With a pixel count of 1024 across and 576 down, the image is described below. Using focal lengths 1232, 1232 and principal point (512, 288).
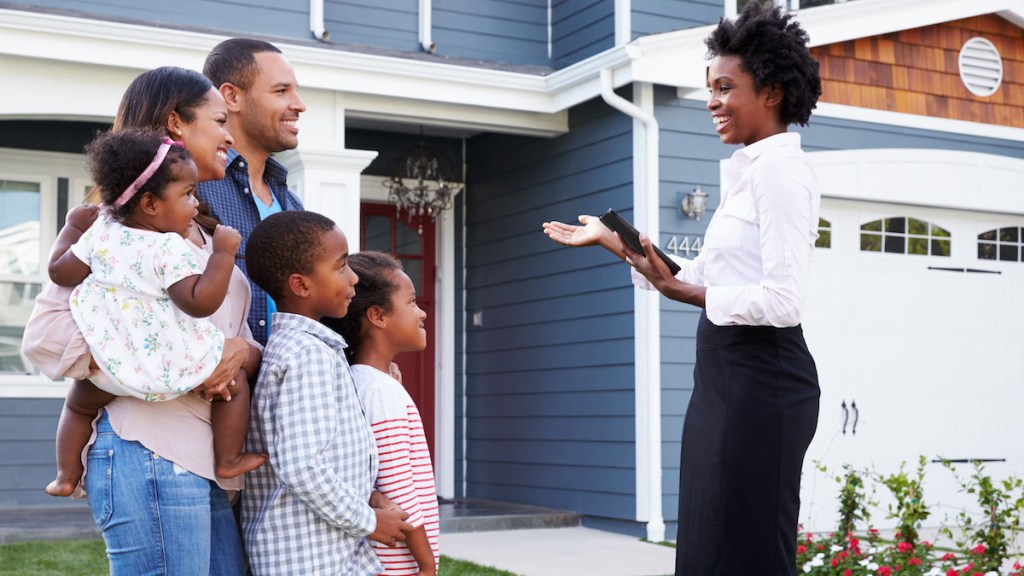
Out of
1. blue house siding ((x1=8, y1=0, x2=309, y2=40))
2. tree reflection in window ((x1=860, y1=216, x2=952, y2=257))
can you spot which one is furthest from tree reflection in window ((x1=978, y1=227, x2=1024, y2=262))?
blue house siding ((x1=8, y1=0, x2=309, y2=40))

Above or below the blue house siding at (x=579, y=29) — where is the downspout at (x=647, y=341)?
below

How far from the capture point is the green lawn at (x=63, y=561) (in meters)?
5.86

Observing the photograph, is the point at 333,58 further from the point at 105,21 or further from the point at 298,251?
the point at 298,251

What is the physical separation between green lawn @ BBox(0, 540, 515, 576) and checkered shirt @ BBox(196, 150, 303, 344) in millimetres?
3772

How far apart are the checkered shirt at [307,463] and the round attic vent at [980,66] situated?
313 inches

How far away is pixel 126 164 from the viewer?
7.00 ft

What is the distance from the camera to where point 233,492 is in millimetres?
2348

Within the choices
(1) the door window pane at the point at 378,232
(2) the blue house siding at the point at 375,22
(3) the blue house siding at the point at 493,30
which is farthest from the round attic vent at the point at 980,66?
(1) the door window pane at the point at 378,232

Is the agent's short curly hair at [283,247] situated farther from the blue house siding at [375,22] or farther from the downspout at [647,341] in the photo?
the blue house siding at [375,22]

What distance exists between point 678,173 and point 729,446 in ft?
18.0

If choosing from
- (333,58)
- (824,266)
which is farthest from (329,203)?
(824,266)

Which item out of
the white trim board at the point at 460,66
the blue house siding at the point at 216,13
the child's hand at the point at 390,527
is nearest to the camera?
the child's hand at the point at 390,527

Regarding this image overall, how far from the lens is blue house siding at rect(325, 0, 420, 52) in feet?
27.9

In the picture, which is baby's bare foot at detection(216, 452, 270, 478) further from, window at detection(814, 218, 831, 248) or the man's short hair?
window at detection(814, 218, 831, 248)
